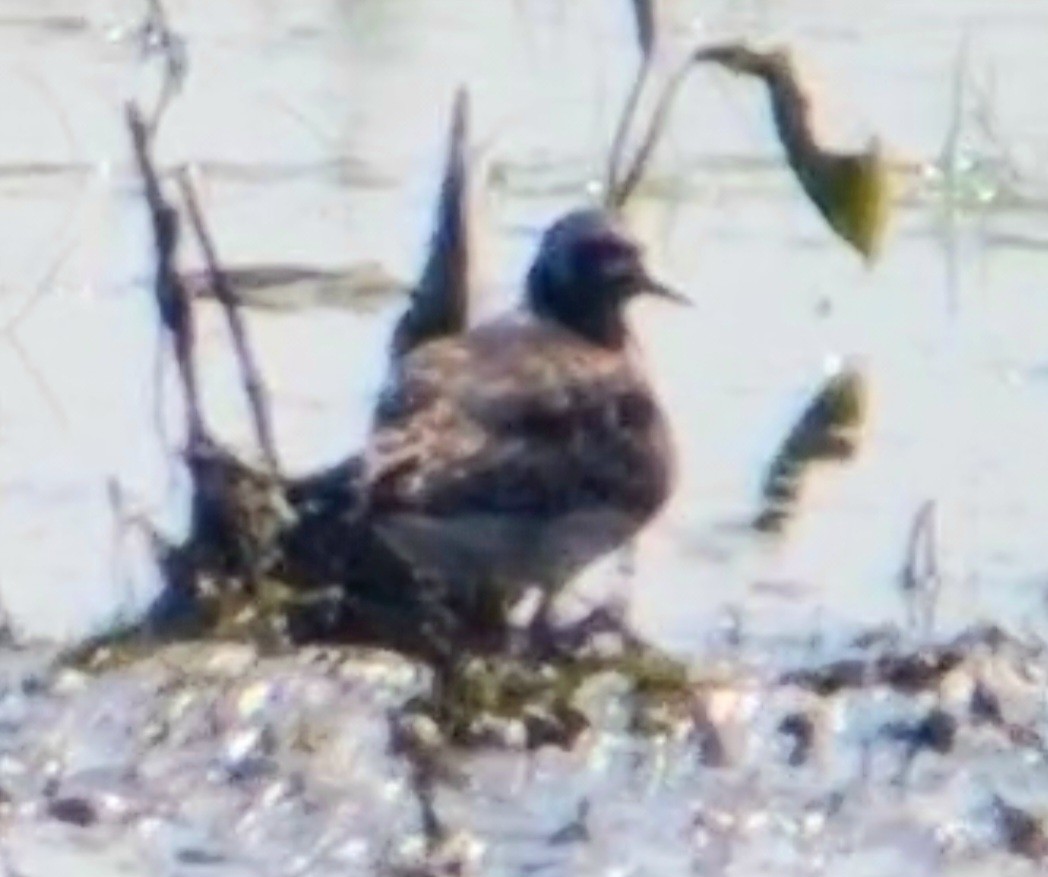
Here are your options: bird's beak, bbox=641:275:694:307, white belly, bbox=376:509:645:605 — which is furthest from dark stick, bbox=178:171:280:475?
bird's beak, bbox=641:275:694:307

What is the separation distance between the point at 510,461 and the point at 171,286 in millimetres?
641

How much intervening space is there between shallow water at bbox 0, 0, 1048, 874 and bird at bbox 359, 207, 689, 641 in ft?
0.68

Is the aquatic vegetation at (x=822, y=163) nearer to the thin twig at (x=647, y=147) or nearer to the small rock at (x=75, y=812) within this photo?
the thin twig at (x=647, y=147)

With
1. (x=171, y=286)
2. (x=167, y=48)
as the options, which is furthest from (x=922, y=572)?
(x=167, y=48)

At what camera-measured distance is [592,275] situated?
10703 mm

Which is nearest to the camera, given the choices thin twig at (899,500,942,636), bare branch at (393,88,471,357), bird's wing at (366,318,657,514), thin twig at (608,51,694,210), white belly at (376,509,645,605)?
white belly at (376,509,645,605)

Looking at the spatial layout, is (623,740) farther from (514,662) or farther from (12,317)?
(12,317)

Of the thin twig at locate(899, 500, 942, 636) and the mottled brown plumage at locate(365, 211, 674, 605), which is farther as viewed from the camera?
the thin twig at locate(899, 500, 942, 636)

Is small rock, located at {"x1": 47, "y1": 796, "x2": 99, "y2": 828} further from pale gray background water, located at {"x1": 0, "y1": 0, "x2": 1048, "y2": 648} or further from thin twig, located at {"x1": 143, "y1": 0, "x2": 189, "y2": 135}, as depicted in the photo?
thin twig, located at {"x1": 143, "y1": 0, "x2": 189, "y2": 135}

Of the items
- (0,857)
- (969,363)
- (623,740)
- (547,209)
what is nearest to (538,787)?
(623,740)

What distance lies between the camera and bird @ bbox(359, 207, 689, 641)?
9.41 meters

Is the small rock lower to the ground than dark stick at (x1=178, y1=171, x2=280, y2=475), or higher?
lower

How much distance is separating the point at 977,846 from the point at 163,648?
146 centimetres

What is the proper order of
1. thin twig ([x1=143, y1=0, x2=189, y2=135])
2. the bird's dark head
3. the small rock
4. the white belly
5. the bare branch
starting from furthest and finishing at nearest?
thin twig ([x1=143, y1=0, x2=189, y2=135])
the bird's dark head
the bare branch
the white belly
the small rock
